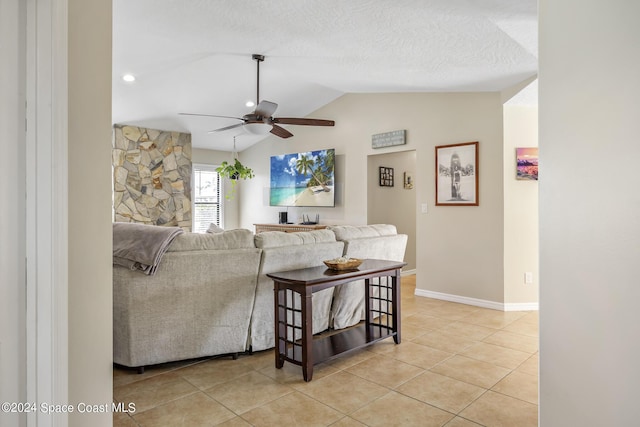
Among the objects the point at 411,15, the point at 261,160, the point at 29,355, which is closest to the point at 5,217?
the point at 29,355

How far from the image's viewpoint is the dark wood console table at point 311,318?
2.47m

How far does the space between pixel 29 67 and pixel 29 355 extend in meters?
0.82

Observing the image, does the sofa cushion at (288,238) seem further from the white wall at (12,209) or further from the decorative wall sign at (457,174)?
the decorative wall sign at (457,174)

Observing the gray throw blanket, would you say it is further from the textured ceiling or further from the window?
the window

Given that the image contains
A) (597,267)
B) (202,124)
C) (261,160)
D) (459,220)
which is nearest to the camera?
(597,267)

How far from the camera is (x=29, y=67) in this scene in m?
1.08

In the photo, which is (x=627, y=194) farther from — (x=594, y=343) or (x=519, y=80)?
(x=519, y=80)

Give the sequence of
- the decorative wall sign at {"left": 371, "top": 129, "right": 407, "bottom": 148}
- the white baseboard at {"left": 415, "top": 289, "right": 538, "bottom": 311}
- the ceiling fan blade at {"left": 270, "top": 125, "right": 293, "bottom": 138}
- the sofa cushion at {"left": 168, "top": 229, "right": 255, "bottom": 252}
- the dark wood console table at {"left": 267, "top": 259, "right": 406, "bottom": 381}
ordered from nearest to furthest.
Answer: the dark wood console table at {"left": 267, "top": 259, "right": 406, "bottom": 381} < the sofa cushion at {"left": 168, "top": 229, "right": 255, "bottom": 252} < the white baseboard at {"left": 415, "top": 289, "right": 538, "bottom": 311} < the ceiling fan blade at {"left": 270, "top": 125, "right": 293, "bottom": 138} < the decorative wall sign at {"left": 371, "top": 129, "right": 407, "bottom": 148}

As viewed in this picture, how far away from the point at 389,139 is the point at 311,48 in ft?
6.37

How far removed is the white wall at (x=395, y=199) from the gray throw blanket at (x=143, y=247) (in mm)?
3743

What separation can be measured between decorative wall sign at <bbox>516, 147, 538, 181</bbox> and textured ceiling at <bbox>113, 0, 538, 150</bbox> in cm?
78

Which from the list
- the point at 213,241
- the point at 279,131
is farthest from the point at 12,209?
the point at 279,131

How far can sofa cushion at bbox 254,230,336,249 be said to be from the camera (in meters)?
2.88

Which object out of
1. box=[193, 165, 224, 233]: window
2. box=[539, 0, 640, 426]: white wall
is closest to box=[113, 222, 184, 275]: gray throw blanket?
box=[539, 0, 640, 426]: white wall
